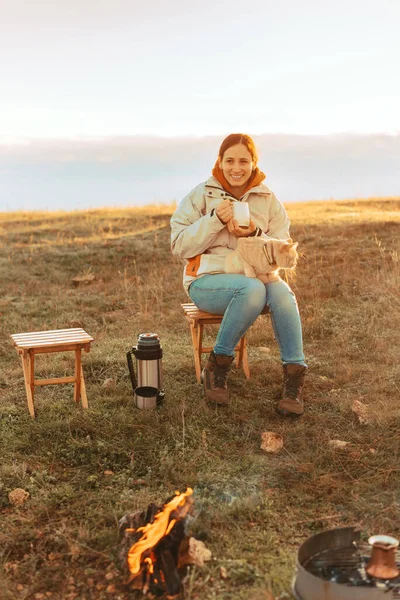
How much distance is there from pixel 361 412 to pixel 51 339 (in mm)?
2276

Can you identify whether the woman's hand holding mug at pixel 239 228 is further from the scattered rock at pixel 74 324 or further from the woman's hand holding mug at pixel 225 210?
the scattered rock at pixel 74 324

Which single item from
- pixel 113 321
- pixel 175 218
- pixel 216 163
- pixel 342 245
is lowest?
pixel 113 321

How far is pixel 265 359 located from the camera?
5.89m

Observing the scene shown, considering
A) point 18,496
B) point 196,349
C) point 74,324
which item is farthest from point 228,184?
point 74,324

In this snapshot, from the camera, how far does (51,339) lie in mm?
4695

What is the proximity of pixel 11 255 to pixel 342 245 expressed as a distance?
18.4 ft

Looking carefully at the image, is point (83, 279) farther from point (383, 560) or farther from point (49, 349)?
point (383, 560)

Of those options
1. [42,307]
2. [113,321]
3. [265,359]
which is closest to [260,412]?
[265,359]

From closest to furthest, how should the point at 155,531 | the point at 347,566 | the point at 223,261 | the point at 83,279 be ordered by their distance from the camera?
1. the point at 347,566
2. the point at 155,531
3. the point at 223,261
4. the point at 83,279

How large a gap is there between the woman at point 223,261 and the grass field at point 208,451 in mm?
329

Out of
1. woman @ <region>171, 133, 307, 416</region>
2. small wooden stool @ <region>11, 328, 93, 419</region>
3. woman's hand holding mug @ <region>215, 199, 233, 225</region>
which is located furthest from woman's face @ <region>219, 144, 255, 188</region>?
small wooden stool @ <region>11, 328, 93, 419</region>

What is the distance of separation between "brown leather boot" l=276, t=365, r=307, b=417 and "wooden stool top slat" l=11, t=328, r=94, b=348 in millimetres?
1418

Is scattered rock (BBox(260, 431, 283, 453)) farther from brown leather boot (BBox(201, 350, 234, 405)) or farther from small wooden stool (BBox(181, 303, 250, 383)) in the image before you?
small wooden stool (BBox(181, 303, 250, 383))

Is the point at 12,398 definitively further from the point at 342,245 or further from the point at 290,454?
the point at 342,245
